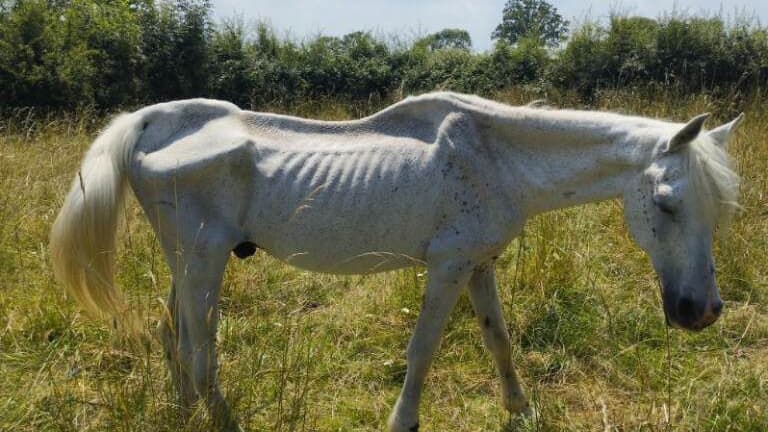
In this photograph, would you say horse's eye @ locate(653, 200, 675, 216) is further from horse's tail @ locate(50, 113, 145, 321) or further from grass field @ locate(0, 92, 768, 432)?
horse's tail @ locate(50, 113, 145, 321)

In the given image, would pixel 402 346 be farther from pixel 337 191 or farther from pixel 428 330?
pixel 337 191

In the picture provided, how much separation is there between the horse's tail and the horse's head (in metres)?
2.28

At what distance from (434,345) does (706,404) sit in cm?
146

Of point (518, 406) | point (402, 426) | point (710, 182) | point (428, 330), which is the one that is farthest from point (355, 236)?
point (710, 182)

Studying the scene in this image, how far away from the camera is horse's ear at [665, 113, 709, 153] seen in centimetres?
202

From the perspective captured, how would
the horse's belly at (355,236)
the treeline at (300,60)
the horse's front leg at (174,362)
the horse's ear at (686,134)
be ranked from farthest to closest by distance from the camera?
the treeline at (300,60)
the horse's belly at (355,236)
the horse's front leg at (174,362)
the horse's ear at (686,134)

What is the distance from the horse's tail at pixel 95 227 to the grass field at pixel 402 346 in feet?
0.45

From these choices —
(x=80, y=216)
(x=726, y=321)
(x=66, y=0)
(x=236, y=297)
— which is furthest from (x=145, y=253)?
(x=66, y=0)

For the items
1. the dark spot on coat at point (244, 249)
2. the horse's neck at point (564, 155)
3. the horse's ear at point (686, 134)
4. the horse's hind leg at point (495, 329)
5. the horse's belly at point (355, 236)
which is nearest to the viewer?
the horse's ear at point (686, 134)

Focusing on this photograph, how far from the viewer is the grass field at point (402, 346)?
2.62 metres

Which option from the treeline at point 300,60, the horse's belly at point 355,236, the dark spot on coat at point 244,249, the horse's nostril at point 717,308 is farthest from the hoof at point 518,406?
the treeline at point 300,60

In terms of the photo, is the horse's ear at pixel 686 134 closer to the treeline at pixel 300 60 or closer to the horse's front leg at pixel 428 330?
the horse's front leg at pixel 428 330

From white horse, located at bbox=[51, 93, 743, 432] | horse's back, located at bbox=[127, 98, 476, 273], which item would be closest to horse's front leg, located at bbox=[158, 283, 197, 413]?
white horse, located at bbox=[51, 93, 743, 432]

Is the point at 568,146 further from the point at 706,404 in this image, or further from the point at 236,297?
the point at 236,297
